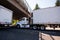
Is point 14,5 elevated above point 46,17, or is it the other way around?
point 14,5

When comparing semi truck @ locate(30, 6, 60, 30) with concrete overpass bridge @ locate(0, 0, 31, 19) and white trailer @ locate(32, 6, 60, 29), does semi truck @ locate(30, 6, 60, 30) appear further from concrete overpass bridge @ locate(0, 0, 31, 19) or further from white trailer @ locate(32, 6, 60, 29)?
concrete overpass bridge @ locate(0, 0, 31, 19)

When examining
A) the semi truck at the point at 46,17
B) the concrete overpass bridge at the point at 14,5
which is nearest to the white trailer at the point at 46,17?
the semi truck at the point at 46,17

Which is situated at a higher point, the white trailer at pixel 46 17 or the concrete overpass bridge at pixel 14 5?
the concrete overpass bridge at pixel 14 5

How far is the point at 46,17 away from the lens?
965 inches

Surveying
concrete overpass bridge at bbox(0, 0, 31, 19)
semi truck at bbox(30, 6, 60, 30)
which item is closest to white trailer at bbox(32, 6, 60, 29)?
semi truck at bbox(30, 6, 60, 30)

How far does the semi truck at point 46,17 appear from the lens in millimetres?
23312

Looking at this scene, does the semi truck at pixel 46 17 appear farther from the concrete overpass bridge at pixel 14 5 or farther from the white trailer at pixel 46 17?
the concrete overpass bridge at pixel 14 5

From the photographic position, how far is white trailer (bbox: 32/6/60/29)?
23.3 m

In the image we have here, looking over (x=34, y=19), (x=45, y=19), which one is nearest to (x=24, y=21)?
(x=34, y=19)

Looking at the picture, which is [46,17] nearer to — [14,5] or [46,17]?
[46,17]

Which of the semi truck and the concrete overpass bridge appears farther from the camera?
the concrete overpass bridge

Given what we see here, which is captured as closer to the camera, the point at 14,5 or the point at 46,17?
the point at 46,17

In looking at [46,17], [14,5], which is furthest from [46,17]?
[14,5]

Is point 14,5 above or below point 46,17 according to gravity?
above
